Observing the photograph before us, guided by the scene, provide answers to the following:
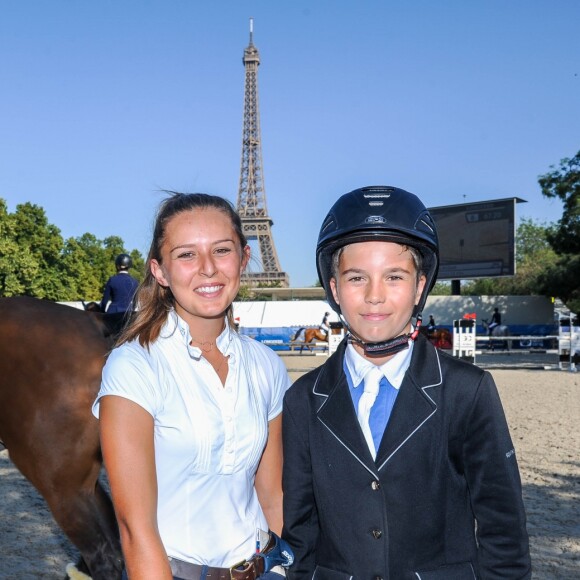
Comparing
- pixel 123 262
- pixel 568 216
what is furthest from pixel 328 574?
pixel 568 216

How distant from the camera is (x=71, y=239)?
50.0m

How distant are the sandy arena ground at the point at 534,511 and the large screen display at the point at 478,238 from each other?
2344 cm

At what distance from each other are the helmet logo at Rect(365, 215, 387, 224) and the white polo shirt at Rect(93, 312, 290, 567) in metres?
0.58

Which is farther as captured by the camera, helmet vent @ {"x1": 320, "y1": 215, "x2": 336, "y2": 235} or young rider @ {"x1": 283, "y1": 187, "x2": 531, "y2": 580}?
helmet vent @ {"x1": 320, "y1": 215, "x2": 336, "y2": 235}

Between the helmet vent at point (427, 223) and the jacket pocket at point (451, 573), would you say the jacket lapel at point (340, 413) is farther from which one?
the helmet vent at point (427, 223)

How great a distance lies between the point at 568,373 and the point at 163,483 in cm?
1868

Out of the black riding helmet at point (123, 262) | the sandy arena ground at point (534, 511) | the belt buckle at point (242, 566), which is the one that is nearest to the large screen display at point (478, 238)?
the sandy arena ground at point (534, 511)

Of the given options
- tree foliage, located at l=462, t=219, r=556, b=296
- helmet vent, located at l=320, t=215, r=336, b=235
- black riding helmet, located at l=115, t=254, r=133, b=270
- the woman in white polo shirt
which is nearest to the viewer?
the woman in white polo shirt

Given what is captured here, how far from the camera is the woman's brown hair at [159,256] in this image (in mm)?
1868

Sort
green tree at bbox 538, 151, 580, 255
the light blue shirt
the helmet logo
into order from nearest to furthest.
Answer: the light blue shirt < the helmet logo < green tree at bbox 538, 151, 580, 255

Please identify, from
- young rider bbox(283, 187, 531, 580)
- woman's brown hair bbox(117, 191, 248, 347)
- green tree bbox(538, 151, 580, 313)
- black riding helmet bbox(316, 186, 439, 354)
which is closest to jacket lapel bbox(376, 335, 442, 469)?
young rider bbox(283, 187, 531, 580)

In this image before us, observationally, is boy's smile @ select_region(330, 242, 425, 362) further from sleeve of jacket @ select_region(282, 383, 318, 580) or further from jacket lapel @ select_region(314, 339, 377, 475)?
sleeve of jacket @ select_region(282, 383, 318, 580)

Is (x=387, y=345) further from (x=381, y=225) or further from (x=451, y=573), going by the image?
(x=451, y=573)

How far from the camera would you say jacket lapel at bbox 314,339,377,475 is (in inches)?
68.5
